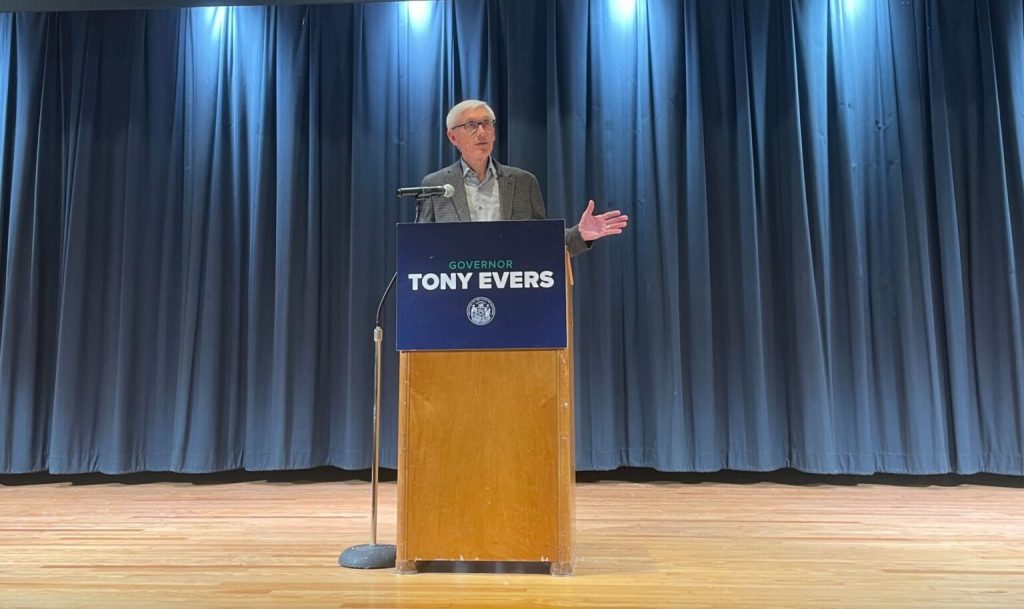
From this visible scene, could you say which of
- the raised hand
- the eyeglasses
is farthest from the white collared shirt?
the raised hand

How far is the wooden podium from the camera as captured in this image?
1.64 m

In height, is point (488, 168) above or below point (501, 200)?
above

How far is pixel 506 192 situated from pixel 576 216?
159cm

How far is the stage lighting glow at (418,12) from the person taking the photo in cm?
384

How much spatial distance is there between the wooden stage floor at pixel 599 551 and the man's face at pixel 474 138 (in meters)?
1.22

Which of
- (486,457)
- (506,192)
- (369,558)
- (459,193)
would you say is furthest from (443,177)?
(369,558)

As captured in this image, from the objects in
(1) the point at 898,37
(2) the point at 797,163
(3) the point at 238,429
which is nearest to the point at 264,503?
(3) the point at 238,429

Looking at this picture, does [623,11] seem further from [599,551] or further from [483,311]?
[599,551]

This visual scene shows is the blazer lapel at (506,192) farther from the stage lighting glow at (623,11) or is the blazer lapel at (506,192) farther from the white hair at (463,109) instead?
the stage lighting glow at (623,11)

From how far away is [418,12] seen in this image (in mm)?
3852

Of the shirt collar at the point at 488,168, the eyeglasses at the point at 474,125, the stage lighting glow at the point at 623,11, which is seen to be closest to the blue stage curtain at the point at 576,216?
the stage lighting glow at the point at 623,11

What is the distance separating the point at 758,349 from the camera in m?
3.43

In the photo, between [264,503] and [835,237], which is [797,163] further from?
[264,503]

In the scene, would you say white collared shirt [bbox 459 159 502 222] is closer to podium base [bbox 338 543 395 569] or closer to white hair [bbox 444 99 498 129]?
white hair [bbox 444 99 498 129]
